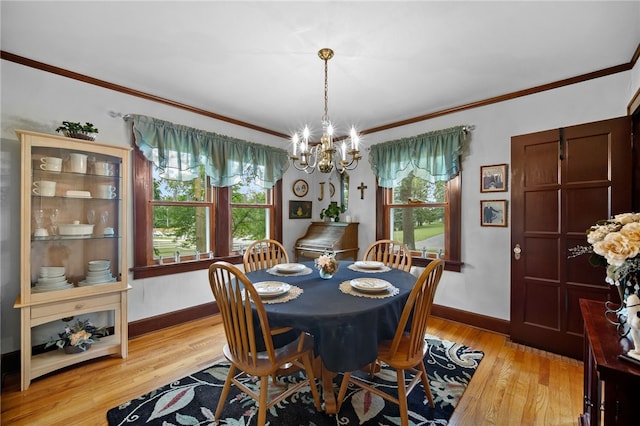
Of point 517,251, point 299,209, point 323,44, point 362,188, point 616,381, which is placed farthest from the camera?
point 299,209

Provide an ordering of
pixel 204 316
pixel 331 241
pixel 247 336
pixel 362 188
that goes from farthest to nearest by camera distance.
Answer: pixel 362 188 < pixel 331 241 < pixel 204 316 < pixel 247 336

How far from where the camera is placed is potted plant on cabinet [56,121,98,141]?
7.46 ft

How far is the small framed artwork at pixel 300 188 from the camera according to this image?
4.44 m

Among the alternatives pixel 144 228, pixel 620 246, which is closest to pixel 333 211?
pixel 144 228

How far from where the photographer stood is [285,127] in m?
3.98

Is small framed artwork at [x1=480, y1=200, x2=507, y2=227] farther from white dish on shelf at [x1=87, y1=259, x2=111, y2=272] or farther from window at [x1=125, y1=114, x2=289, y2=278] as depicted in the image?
white dish on shelf at [x1=87, y1=259, x2=111, y2=272]

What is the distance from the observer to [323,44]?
Answer: 2049 mm

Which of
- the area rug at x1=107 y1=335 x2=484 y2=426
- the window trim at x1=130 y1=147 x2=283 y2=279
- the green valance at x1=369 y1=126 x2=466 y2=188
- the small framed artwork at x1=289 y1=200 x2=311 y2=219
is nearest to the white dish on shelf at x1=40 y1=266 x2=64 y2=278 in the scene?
the window trim at x1=130 y1=147 x2=283 y2=279

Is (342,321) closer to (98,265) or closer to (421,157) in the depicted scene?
(98,265)

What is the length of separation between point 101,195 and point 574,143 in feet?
14.0

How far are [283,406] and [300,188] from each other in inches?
124

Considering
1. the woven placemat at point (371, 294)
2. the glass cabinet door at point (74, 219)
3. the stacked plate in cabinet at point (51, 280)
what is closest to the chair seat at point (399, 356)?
the woven placemat at point (371, 294)

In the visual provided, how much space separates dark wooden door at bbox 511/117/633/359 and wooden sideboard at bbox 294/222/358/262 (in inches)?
76.4

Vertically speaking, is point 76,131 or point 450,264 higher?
point 76,131
